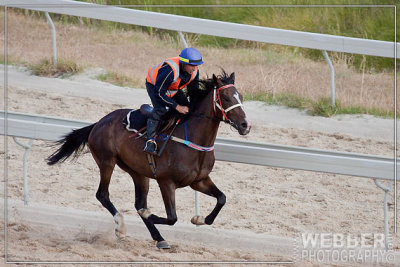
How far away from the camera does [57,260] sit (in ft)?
23.2

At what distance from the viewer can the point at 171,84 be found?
7.00 meters

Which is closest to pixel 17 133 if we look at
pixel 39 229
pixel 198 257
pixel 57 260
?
pixel 39 229

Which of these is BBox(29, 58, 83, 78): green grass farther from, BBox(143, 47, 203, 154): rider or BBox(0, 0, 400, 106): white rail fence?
BBox(143, 47, 203, 154): rider

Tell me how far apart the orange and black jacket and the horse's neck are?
6.4 inches

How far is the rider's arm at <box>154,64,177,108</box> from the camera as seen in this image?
272 inches

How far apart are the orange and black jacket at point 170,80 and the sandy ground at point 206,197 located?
52.4 inches

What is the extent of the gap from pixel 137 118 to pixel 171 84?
512mm

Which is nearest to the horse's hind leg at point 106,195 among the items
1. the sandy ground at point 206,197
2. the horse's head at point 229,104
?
the sandy ground at point 206,197

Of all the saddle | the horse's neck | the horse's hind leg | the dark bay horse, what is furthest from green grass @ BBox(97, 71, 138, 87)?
the horse's neck

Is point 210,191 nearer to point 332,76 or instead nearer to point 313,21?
point 332,76

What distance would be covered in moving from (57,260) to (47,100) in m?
4.38

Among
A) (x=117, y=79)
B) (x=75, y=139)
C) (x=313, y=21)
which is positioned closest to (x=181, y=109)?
(x=75, y=139)

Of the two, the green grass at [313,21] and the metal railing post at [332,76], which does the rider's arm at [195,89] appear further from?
the green grass at [313,21]

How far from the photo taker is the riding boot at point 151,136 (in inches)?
281
